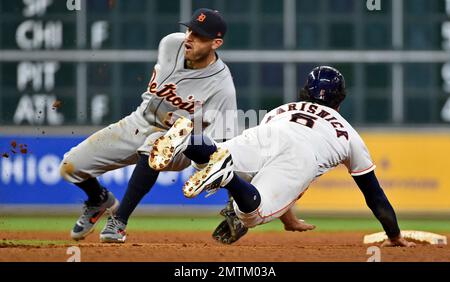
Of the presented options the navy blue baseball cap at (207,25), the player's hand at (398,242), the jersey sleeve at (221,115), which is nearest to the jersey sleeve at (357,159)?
the player's hand at (398,242)

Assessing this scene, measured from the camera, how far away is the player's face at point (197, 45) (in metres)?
6.07

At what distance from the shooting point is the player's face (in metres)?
6.07

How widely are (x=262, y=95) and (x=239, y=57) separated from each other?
0.50m

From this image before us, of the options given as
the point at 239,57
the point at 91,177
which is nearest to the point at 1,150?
the point at 239,57

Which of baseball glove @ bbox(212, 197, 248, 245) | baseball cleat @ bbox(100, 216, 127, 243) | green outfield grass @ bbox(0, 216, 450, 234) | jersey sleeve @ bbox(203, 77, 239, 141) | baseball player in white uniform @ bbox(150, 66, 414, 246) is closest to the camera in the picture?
baseball player in white uniform @ bbox(150, 66, 414, 246)

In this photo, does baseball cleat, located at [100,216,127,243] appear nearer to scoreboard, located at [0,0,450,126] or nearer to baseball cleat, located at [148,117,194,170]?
baseball cleat, located at [148,117,194,170]

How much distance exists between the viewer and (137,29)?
10.9 meters

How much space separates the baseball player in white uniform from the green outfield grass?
3994 millimetres

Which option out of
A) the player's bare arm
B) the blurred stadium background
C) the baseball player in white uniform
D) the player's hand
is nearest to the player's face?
the baseball player in white uniform

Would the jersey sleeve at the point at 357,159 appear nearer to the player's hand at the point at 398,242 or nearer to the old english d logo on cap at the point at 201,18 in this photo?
the player's hand at the point at 398,242

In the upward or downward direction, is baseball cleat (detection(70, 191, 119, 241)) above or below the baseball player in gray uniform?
below

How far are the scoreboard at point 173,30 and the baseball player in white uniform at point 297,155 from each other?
531 cm

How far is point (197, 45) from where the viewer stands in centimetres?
610

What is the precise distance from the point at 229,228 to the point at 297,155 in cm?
76
